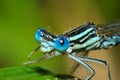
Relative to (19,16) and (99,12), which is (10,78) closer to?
(19,16)

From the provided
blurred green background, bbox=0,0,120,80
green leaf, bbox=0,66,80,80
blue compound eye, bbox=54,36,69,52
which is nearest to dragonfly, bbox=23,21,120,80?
blue compound eye, bbox=54,36,69,52

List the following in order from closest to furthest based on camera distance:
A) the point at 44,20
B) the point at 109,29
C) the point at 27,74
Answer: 1. the point at 27,74
2. the point at 109,29
3. the point at 44,20

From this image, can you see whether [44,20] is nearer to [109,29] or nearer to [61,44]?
[109,29]

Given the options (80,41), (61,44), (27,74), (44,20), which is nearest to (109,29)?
(80,41)

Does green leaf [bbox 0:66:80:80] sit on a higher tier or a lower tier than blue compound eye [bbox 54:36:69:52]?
lower

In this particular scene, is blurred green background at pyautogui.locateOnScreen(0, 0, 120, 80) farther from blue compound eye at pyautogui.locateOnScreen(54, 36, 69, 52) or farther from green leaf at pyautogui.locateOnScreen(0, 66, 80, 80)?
green leaf at pyautogui.locateOnScreen(0, 66, 80, 80)

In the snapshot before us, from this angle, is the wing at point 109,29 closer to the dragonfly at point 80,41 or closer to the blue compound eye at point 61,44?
the dragonfly at point 80,41

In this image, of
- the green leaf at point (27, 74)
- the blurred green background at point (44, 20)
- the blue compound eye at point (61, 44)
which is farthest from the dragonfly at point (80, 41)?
the blurred green background at point (44, 20)

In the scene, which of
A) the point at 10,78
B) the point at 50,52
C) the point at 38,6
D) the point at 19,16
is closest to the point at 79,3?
the point at 38,6
